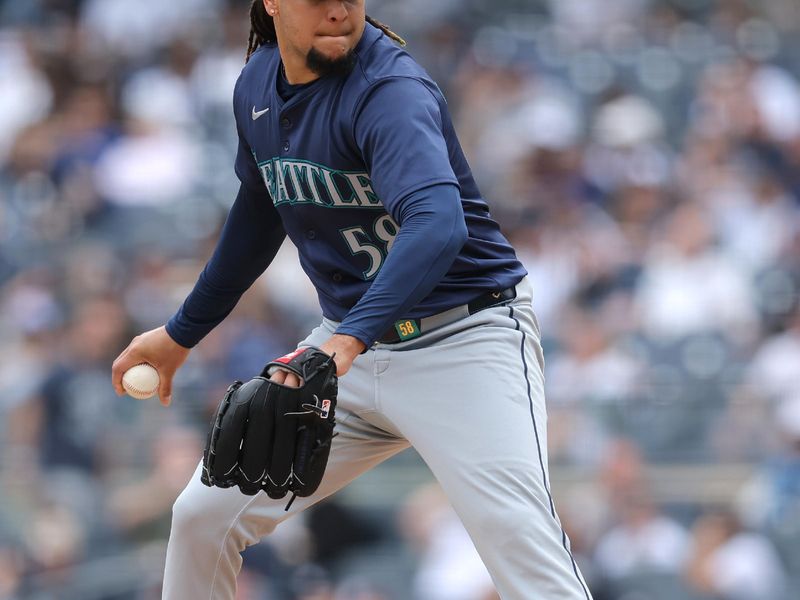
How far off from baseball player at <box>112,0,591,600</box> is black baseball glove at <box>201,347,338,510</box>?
40 millimetres

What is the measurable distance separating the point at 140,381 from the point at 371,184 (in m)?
0.88

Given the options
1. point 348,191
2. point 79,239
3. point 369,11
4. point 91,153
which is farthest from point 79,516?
point 369,11

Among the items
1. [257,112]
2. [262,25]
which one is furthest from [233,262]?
[262,25]

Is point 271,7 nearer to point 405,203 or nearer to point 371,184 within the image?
point 371,184

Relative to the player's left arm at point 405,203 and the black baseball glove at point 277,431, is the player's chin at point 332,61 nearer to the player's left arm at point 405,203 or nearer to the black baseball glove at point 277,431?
the player's left arm at point 405,203

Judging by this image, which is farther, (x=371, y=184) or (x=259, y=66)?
(x=259, y=66)

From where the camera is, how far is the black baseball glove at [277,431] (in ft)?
8.74

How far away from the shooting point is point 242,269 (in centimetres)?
347

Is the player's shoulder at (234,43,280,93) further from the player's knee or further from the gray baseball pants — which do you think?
the player's knee

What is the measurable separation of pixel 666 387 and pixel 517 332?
3.91m

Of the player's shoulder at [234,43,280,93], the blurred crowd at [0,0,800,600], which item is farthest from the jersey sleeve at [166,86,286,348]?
the blurred crowd at [0,0,800,600]

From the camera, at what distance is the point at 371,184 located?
9.75 feet

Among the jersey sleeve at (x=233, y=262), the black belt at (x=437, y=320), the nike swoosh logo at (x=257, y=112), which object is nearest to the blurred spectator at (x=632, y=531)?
the jersey sleeve at (x=233, y=262)

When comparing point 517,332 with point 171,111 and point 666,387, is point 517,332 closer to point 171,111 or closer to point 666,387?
point 666,387
